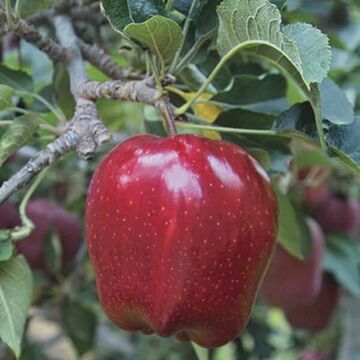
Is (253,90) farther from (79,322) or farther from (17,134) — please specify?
(79,322)

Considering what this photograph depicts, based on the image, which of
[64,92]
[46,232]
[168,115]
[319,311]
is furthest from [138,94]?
[319,311]

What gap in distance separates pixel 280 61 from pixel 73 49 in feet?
1.01

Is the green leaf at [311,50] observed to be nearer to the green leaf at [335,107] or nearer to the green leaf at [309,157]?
the green leaf at [335,107]

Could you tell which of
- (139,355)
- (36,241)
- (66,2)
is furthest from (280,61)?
(139,355)

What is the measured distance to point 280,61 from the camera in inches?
23.5

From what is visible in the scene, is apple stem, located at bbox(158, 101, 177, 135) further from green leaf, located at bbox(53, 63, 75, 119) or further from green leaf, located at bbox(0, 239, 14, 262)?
green leaf, located at bbox(53, 63, 75, 119)

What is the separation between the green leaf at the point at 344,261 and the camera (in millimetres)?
1539

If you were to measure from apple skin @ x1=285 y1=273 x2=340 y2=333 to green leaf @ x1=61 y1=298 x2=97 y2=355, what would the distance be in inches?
18.6

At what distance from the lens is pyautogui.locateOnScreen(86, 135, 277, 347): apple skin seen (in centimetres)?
61

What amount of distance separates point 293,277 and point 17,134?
31.0 inches

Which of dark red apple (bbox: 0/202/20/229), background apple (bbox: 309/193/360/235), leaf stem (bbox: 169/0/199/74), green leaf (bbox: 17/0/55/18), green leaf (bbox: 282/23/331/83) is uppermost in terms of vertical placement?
green leaf (bbox: 282/23/331/83)

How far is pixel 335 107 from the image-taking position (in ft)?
2.33

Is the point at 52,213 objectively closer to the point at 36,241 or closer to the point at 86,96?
the point at 36,241

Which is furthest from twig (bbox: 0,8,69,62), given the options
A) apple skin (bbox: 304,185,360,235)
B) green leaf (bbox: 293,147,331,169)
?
apple skin (bbox: 304,185,360,235)
